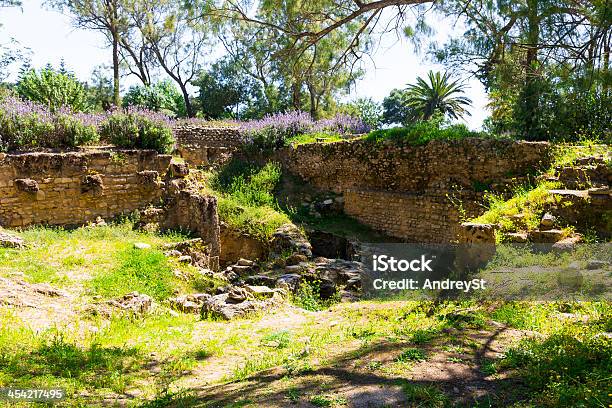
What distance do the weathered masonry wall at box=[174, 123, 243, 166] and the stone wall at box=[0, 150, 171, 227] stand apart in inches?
104

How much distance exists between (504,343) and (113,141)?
10655 millimetres

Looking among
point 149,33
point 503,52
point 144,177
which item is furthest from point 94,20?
point 503,52

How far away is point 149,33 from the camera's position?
24.5 m

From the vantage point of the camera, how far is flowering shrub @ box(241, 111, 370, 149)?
1547cm

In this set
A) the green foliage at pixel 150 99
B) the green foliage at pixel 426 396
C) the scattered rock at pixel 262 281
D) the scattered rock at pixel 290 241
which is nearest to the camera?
the green foliage at pixel 426 396

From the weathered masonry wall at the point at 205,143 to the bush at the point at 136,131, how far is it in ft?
6.81

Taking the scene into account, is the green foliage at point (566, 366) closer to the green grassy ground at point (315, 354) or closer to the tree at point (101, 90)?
the green grassy ground at point (315, 354)

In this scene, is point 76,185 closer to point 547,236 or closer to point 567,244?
point 547,236

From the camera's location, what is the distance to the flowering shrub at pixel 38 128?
34.8 ft

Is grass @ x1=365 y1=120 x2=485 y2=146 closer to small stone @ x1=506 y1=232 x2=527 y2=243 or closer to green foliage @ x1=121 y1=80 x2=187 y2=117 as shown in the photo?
small stone @ x1=506 y1=232 x2=527 y2=243

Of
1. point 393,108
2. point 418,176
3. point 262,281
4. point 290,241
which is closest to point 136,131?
point 290,241

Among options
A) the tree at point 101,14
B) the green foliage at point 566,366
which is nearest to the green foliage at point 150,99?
the tree at point 101,14

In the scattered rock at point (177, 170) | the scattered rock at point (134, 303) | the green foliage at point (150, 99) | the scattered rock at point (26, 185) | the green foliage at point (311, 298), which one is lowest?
the green foliage at point (311, 298)

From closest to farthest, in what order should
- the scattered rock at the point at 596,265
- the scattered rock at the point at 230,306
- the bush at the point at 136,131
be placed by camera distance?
the scattered rock at the point at 596,265 < the scattered rock at the point at 230,306 < the bush at the point at 136,131
